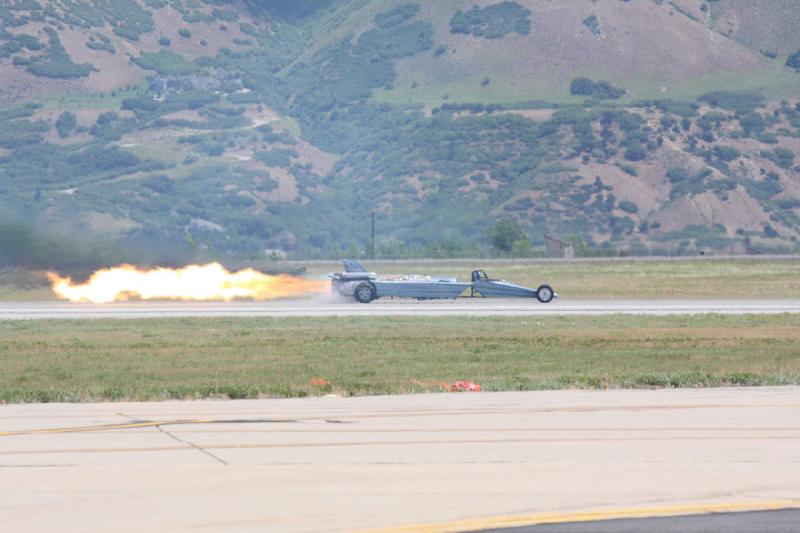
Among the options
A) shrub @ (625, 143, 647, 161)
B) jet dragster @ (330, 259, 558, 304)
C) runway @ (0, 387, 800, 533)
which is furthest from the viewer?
shrub @ (625, 143, 647, 161)

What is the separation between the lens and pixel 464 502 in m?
14.7

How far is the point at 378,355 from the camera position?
35.2m

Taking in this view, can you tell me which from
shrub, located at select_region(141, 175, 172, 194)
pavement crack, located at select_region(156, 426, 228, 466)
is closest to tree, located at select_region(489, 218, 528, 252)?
shrub, located at select_region(141, 175, 172, 194)

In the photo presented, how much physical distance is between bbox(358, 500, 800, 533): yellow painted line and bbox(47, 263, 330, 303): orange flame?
160 ft

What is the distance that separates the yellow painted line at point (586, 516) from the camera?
44.4 ft

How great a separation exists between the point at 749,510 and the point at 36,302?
5142cm

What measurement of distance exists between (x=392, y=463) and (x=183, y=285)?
4666 centimetres

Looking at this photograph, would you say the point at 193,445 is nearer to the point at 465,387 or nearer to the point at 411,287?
the point at 465,387

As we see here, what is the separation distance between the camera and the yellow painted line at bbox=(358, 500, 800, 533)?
44.4 feet

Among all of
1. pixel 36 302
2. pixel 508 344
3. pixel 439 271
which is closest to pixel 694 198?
pixel 439 271

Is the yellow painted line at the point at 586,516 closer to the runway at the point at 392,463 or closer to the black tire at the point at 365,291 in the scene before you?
the runway at the point at 392,463


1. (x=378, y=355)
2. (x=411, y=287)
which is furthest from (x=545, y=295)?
(x=378, y=355)

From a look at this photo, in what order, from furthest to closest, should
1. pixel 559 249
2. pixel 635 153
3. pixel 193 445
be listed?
pixel 635 153
pixel 559 249
pixel 193 445

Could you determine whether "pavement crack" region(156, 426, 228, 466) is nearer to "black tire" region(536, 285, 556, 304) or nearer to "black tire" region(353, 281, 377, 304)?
"black tire" region(353, 281, 377, 304)
